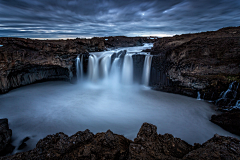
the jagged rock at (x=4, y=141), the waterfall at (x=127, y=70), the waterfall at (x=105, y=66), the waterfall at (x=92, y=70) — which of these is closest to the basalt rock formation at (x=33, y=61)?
the waterfall at (x=92, y=70)

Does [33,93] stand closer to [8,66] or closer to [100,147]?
[8,66]

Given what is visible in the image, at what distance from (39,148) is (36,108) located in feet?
24.2

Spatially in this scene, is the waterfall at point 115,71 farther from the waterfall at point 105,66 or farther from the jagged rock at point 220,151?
the jagged rock at point 220,151

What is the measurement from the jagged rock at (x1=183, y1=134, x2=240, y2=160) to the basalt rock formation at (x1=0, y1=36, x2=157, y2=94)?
14.5 meters

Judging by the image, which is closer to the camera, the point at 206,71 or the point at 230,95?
the point at 230,95

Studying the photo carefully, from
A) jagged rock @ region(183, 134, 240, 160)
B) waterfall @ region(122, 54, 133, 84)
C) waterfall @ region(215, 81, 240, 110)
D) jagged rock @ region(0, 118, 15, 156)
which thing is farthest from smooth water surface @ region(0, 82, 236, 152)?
jagged rock @ region(183, 134, 240, 160)

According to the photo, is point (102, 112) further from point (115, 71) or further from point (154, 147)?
point (115, 71)

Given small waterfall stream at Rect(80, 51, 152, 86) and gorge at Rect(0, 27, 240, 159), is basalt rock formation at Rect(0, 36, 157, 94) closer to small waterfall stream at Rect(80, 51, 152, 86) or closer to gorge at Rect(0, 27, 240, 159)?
gorge at Rect(0, 27, 240, 159)

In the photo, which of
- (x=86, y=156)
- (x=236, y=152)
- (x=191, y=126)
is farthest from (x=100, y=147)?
(x=191, y=126)

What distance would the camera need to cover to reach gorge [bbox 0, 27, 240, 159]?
694cm

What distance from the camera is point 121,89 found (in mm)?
13086

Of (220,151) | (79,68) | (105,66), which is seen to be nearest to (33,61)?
(79,68)

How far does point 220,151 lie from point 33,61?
15.4 metres

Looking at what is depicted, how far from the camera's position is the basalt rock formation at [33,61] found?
10.8 m
